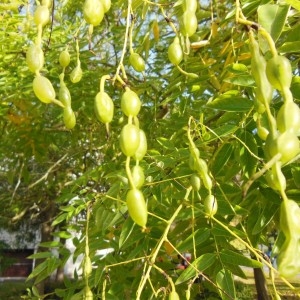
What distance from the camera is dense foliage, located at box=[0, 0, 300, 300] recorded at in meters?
0.62

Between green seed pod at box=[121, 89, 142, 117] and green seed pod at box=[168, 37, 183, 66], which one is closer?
green seed pod at box=[121, 89, 142, 117]

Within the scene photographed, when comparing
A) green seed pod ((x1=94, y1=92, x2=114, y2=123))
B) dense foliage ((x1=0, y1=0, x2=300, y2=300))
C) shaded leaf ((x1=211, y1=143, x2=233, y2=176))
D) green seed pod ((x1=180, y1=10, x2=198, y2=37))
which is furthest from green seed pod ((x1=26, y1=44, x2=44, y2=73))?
shaded leaf ((x1=211, y1=143, x2=233, y2=176))

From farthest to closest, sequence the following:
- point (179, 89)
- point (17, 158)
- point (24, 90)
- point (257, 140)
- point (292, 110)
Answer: point (17, 158)
point (24, 90)
point (179, 89)
point (257, 140)
point (292, 110)

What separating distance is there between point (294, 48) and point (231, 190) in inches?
16.5

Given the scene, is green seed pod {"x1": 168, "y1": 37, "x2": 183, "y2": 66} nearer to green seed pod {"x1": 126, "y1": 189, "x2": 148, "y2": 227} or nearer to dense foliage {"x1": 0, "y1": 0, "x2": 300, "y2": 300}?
dense foliage {"x1": 0, "y1": 0, "x2": 300, "y2": 300}

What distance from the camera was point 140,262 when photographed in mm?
1779

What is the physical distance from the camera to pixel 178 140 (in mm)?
1761

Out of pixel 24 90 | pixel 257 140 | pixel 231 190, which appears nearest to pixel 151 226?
pixel 231 190

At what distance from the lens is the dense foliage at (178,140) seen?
62 centimetres

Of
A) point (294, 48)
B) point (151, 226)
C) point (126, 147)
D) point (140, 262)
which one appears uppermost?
point (294, 48)

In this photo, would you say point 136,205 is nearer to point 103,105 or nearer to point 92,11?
point 103,105

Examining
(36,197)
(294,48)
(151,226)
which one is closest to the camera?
(294,48)

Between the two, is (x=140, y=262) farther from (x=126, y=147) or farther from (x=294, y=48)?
(x=126, y=147)

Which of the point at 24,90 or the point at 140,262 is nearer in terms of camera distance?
the point at 140,262
